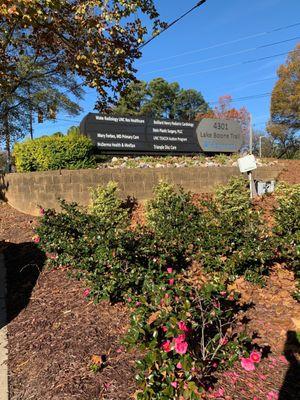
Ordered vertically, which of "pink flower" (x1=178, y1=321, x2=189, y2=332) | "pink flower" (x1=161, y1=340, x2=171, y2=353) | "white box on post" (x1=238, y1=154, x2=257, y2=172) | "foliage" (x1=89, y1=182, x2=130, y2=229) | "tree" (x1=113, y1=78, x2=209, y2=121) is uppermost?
"tree" (x1=113, y1=78, x2=209, y2=121)

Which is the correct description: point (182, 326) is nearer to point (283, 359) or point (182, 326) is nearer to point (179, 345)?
point (179, 345)

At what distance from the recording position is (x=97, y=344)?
3432mm

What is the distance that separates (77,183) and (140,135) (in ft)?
12.7

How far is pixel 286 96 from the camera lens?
36.8 meters

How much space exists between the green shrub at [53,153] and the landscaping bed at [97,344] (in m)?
4.85

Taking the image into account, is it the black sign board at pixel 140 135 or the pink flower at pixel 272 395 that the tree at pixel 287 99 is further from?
the pink flower at pixel 272 395

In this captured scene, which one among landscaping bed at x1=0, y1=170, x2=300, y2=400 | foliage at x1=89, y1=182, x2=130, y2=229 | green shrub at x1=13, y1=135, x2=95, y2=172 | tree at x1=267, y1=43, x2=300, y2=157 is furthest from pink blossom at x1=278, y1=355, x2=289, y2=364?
tree at x1=267, y1=43, x2=300, y2=157

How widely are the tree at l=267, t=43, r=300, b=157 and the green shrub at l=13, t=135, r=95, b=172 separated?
28.7 metres

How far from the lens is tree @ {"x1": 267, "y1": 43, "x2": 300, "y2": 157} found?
36.3 m

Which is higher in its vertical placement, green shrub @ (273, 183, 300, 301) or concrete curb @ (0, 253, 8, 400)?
green shrub @ (273, 183, 300, 301)

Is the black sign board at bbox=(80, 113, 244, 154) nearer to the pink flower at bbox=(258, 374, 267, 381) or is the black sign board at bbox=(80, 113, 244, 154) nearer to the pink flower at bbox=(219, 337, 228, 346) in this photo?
the pink flower at bbox=(219, 337, 228, 346)

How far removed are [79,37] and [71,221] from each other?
3.72m

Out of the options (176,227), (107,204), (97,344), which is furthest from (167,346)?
(107,204)

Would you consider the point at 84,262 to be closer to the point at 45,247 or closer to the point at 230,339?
the point at 45,247
